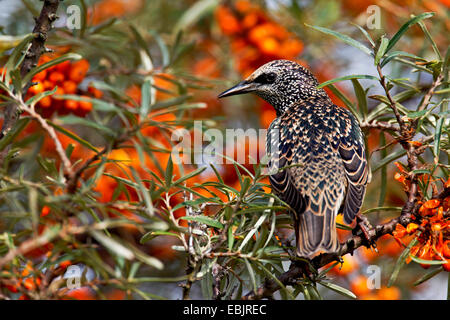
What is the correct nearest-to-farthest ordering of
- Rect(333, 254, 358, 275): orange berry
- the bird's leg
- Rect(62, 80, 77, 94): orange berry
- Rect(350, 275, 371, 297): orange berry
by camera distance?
the bird's leg < Rect(62, 80, 77, 94): orange berry < Rect(350, 275, 371, 297): orange berry < Rect(333, 254, 358, 275): orange berry

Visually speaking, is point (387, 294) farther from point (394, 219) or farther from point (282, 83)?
point (282, 83)

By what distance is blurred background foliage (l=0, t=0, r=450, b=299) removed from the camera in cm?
181

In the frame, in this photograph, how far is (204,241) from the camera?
228 cm

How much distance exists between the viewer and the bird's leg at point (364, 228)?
2453 mm

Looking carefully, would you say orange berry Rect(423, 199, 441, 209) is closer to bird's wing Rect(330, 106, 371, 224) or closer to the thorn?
bird's wing Rect(330, 106, 371, 224)

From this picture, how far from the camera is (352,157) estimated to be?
3.06 meters

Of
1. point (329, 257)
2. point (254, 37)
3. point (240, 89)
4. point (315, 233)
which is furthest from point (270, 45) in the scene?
point (329, 257)

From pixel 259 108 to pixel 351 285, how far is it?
1.74 m

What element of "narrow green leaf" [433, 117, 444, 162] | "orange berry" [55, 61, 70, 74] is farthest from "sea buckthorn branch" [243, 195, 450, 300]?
"orange berry" [55, 61, 70, 74]

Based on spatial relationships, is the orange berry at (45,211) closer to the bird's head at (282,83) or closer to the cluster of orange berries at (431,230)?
the cluster of orange berries at (431,230)

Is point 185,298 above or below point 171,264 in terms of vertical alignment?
below

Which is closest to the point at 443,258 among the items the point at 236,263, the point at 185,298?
the point at 236,263

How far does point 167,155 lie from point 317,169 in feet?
3.76
